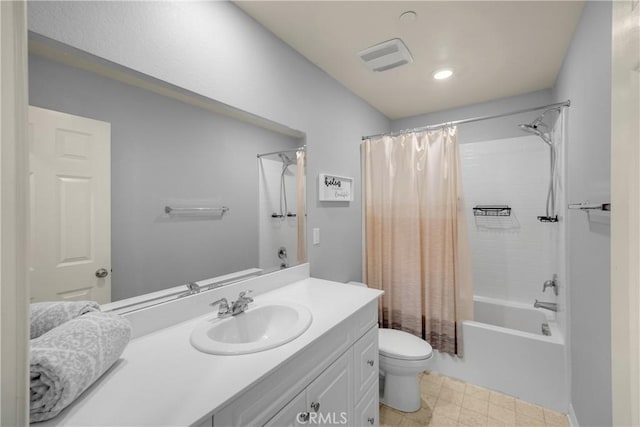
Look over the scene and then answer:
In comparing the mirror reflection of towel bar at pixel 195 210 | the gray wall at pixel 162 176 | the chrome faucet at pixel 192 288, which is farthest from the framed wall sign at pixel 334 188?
the chrome faucet at pixel 192 288

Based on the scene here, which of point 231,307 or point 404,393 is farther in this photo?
point 404,393

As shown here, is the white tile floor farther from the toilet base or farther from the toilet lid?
the toilet lid

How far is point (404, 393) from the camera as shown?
182cm

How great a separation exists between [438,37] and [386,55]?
0.33 metres

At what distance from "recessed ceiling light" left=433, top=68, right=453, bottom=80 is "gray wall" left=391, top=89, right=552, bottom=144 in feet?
2.62

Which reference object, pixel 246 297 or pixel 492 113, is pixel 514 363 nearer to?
pixel 246 297

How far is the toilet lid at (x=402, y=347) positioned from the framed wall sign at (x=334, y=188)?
1114 millimetres

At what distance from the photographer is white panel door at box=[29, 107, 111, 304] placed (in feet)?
2.67

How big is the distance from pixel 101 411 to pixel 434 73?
2.57 m

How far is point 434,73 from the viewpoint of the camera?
6.84 ft

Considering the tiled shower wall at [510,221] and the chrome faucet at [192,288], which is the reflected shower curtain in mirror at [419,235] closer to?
the tiled shower wall at [510,221]

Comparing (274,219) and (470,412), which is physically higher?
(274,219)

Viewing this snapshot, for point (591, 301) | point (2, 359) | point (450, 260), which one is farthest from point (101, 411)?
point (450, 260)

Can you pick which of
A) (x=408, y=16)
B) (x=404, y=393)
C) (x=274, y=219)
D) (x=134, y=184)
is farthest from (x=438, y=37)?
(x=404, y=393)
